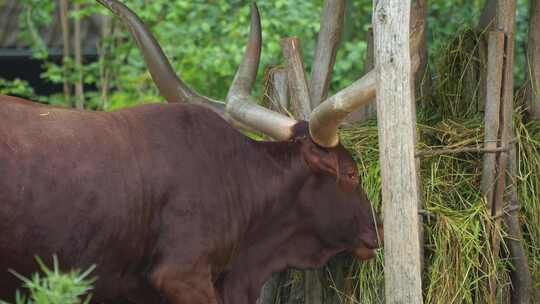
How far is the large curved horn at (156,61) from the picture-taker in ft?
19.5

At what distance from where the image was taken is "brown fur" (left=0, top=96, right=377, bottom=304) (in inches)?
192

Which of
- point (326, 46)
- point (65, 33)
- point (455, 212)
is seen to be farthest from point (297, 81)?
point (65, 33)

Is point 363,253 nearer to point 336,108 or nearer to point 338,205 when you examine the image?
point 338,205

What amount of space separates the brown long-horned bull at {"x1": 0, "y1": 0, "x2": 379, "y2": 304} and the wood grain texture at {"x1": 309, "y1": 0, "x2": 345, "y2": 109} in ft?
1.36

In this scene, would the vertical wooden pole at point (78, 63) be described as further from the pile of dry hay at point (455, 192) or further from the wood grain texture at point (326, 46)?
the pile of dry hay at point (455, 192)

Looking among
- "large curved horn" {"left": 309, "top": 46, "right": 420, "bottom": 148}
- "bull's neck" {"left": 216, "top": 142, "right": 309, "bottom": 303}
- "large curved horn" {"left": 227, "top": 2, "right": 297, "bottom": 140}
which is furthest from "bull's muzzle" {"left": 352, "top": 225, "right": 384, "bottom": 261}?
"large curved horn" {"left": 227, "top": 2, "right": 297, "bottom": 140}

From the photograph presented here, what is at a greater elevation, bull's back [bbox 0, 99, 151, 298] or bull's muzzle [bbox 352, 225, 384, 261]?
bull's back [bbox 0, 99, 151, 298]

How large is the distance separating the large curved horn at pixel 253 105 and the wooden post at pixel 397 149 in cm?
84

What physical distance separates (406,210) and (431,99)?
1.62 meters

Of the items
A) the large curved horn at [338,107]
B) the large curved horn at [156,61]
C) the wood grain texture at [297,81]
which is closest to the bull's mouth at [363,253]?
the large curved horn at [338,107]

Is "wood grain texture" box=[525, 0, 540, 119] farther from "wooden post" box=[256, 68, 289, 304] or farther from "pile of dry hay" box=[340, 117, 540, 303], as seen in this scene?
"wooden post" box=[256, 68, 289, 304]

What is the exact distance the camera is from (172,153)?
5277 mm

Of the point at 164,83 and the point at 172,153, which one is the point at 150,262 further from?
the point at 164,83

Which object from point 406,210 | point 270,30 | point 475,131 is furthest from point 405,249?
point 270,30
